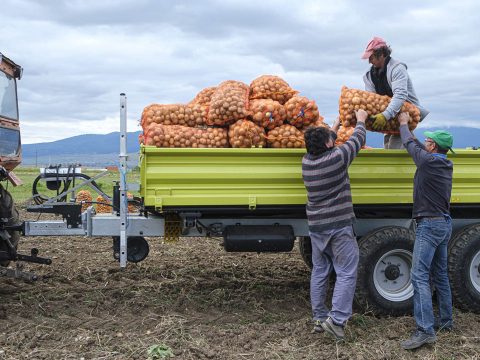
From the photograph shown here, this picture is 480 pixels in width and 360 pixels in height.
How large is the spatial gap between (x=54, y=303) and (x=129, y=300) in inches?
29.8

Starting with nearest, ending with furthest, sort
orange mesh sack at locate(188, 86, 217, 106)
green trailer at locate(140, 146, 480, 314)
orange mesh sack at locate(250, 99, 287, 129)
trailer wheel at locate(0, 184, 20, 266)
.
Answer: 1. green trailer at locate(140, 146, 480, 314)
2. orange mesh sack at locate(250, 99, 287, 129)
3. trailer wheel at locate(0, 184, 20, 266)
4. orange mesh sack at locate(188, 86, 217, 106)

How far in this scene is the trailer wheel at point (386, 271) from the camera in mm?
5562

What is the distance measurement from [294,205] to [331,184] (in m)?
0.59

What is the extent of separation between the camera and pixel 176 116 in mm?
5688

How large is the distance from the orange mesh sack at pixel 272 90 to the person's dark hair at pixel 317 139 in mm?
991

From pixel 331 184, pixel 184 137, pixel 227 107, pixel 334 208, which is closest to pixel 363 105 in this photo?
pixel 331 184

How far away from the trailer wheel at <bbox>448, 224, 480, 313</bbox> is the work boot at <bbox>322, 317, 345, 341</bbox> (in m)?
1.50

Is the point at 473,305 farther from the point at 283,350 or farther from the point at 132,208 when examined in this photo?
the point at 132,208

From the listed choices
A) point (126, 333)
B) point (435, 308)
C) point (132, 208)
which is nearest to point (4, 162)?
point (132, 208)

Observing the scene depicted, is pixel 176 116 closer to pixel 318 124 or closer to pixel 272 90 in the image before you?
pixel 272 90

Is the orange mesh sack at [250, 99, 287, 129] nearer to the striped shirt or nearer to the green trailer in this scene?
the green trailer

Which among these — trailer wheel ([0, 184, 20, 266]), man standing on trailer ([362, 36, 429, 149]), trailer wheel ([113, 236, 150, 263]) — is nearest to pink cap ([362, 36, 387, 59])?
man standing on trailer ([362, 36, 429, 149])

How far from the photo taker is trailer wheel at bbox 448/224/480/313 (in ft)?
18.7

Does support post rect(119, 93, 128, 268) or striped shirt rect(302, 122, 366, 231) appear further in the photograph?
support post rect(119, 93, 128, 268)
